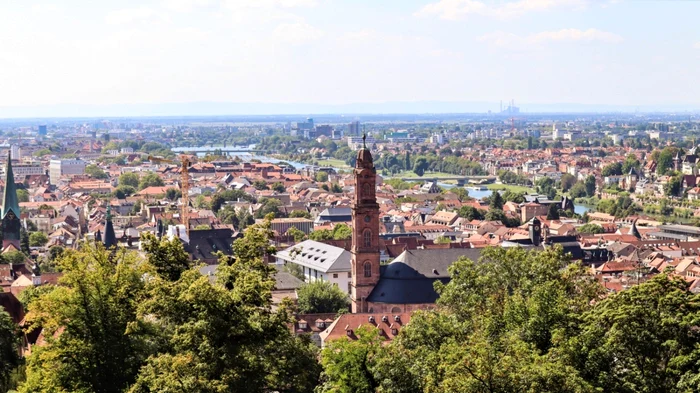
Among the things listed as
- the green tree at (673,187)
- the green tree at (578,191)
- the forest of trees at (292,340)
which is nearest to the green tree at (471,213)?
the green tree at (673,187)

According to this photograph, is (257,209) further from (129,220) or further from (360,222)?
(360,222)

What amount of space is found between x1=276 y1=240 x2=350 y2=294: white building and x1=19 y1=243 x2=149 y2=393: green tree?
36.1 meters

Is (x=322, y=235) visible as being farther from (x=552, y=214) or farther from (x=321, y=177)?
(x=321, y=177)

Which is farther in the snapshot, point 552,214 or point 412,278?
point 552,214

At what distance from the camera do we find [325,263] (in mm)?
70312

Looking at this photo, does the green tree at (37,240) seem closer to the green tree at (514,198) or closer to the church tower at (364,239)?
the church tower at (364,239)

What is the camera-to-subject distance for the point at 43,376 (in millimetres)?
29469

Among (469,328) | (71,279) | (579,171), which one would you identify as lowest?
(579,171)

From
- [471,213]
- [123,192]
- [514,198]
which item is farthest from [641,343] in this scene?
[123,192]

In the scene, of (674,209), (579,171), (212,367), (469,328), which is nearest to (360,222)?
(469,328)

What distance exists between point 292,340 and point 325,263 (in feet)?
136

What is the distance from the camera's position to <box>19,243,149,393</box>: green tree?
29.0 metres

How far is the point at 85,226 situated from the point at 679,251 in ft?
213

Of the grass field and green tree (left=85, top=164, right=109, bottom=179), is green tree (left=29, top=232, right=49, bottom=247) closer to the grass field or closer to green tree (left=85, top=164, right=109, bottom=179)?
green tree (left=85, top=164, right=109, bottom=179)
